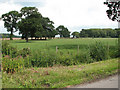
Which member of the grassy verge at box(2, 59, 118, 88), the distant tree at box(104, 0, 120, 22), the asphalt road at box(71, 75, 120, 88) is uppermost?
the distant tree at box(104, 0, 120, 22)

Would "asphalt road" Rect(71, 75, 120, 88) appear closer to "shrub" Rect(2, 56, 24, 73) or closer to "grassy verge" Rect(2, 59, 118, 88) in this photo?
"grassy verge" Rect(2, 59, 118, 88)

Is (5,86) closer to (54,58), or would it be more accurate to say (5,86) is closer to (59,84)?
(59,84)

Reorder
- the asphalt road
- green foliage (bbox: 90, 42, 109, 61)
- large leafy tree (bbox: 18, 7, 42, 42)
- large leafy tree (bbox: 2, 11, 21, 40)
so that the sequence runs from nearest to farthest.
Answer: the asphalt road, green foliage (bbox: 90, 42, 109, 61), large leafy tree (bbox: 18, 7, 42, 42), large leafy tree (bbox: 2, 11, 21, 40)

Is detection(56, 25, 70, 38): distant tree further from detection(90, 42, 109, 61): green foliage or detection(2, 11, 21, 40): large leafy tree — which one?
detection(90, 42, 109, 61): green foliage

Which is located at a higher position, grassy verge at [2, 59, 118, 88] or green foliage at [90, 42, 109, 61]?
green foliage at [90, 42, 109, 61]

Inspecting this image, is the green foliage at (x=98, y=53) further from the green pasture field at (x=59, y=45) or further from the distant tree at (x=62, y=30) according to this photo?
the distant tree at (x=62, y=30)

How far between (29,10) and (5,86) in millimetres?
49531

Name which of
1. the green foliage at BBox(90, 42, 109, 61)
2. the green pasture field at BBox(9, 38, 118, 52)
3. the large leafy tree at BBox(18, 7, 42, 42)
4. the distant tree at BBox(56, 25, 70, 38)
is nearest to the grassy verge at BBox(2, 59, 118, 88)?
the green foliage at BBox(90, 42, 109, 61)

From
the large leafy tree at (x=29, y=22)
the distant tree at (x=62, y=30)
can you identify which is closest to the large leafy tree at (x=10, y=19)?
the large leafy tree at (x=29, y=22)

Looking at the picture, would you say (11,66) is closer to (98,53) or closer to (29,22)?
(98,53)

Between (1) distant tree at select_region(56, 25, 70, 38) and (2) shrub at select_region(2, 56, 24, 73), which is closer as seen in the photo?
(2) shrub at select_region(2, 56, 24, 73)

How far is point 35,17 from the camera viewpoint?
55.4 meters

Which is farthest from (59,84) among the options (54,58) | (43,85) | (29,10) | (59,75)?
(29,10)

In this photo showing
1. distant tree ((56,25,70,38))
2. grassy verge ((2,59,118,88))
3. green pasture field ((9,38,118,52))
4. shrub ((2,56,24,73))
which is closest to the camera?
grassy verge ((2,59,118,88))
